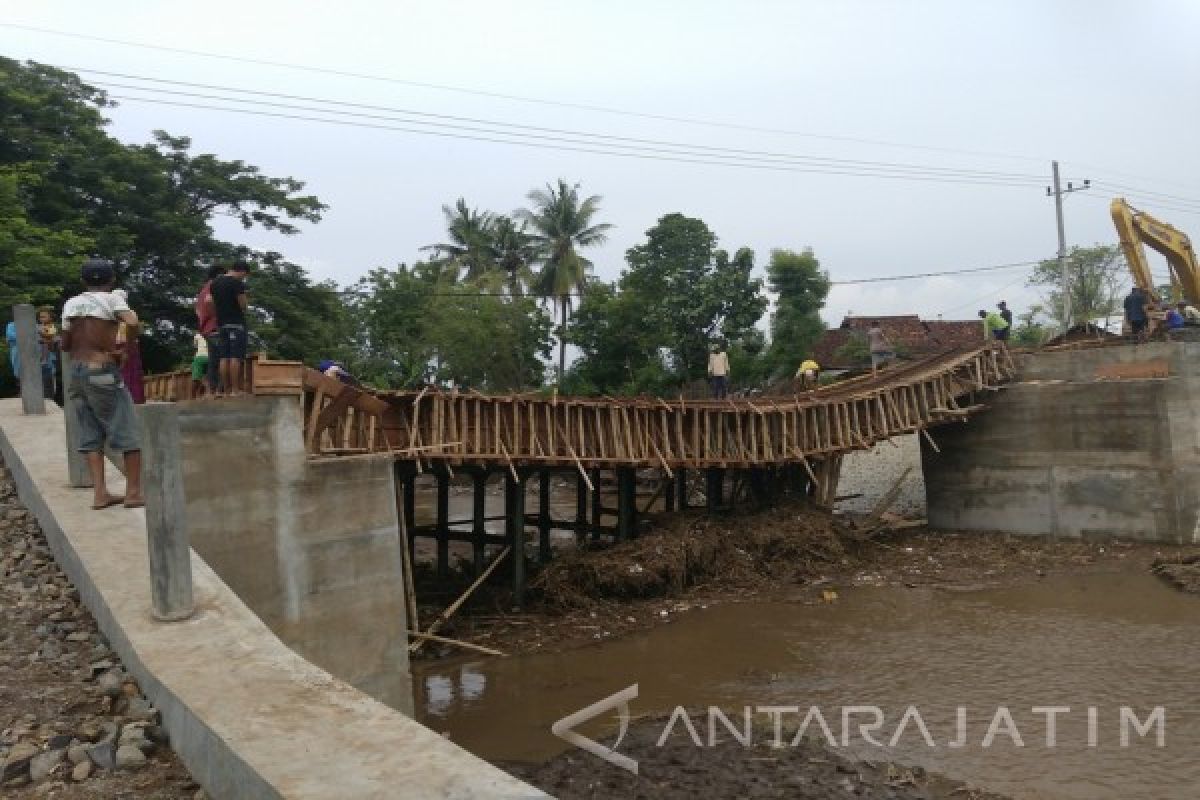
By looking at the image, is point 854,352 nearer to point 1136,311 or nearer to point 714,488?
point 1136,311

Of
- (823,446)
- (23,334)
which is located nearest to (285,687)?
(23,334)

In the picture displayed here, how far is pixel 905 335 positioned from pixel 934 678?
33.6 meters

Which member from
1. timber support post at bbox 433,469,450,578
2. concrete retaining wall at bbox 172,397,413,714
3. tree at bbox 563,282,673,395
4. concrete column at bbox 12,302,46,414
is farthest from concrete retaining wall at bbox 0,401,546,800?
tree at bbox 563,282,673,395

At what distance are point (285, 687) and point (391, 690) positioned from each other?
20.4 ft

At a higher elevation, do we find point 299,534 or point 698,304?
point 698,304

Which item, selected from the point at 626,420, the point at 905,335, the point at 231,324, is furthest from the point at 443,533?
the point at 905,335

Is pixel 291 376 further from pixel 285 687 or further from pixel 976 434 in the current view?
pixel 976 434

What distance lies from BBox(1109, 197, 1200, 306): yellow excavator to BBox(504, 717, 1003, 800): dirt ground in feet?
59.2

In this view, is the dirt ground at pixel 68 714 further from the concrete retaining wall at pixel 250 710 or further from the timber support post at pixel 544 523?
the timber support post at pixel 544 523

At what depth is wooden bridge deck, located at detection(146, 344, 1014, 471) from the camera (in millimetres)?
11180

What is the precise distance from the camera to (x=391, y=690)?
954 cm

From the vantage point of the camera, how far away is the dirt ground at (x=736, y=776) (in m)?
7.04

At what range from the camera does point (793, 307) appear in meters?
33.2

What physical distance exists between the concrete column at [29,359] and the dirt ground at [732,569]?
20.6 feet
